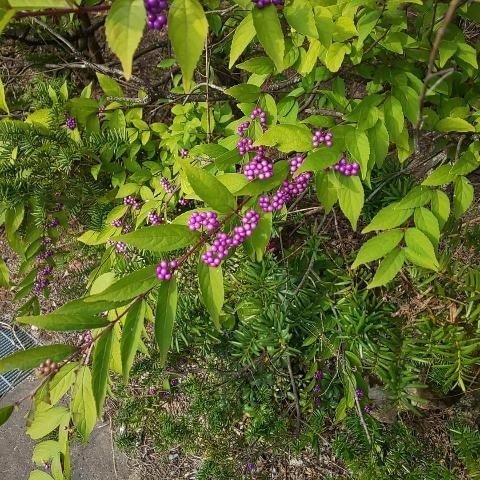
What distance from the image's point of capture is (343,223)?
2402 millimetres

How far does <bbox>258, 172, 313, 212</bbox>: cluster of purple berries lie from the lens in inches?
48.9

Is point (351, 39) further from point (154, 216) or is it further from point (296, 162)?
point (154, 216)

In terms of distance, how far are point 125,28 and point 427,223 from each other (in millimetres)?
1019

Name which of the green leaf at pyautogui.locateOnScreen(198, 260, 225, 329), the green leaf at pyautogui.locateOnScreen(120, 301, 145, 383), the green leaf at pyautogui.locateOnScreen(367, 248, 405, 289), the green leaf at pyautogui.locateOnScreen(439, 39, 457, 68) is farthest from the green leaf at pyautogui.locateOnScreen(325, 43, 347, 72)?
the green leaf at pyautogui.locateOnScreen(120, 301, 145, 383)

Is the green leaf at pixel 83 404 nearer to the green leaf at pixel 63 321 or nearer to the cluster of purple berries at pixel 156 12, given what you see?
the green leaf at pixel 63 321

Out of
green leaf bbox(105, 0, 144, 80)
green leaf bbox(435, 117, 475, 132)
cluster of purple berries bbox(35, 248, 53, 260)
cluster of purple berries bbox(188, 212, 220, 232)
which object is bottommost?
cluster of purple berries bbox(35, 248, 53, 260)

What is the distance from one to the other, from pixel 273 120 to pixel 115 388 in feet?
6.38

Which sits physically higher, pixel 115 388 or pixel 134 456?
pixel 115 388

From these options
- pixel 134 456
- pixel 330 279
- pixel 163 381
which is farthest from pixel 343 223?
pixel 134 456

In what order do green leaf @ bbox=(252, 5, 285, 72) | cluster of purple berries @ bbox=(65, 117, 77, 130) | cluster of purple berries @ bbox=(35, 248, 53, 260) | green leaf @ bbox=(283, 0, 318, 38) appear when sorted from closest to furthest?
green leaf @ bbox=(252, 5, 285, 72)
green leaf @ bbox=(283, 0, 318, 38)
cluster of purple berries @ bbox=(65, 117, 77, 130)
cluster of purple berries @ bbox=(35, 248, 53, 260)

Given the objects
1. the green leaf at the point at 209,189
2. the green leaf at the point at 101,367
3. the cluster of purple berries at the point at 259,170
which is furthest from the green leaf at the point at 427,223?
the green leaf at the point at 101,367

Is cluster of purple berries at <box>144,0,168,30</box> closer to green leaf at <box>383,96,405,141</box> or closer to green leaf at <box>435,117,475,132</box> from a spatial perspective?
green leaf at <box>383,96,405,141</box>

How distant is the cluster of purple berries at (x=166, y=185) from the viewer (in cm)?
212

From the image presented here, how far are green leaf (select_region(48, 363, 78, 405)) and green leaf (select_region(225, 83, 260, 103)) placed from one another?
93 cm
